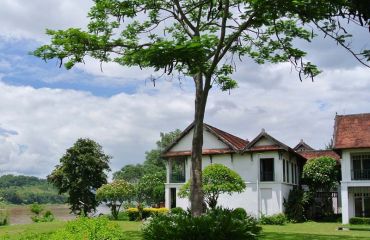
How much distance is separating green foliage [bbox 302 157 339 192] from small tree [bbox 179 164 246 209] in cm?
832

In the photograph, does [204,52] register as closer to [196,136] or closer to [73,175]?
[196,136]

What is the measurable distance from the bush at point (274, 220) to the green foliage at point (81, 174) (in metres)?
12.8

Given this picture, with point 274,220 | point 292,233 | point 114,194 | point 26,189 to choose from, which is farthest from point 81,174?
point 26,189

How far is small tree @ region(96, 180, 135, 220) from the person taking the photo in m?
34.9

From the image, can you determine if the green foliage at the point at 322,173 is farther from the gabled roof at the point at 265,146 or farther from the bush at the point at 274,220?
the bush at the point at 274,220

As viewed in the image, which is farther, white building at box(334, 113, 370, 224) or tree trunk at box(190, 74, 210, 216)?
white building at box(334, 113, 370, 224)

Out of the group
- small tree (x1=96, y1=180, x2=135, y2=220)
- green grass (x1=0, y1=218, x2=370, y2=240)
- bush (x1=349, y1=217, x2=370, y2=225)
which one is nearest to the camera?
green grass (x1=0, y1=218, x2=370, y2=240)

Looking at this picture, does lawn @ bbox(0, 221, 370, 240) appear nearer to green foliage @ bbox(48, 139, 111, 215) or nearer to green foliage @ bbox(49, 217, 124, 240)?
green foliage @ bbox(49, 217, 124, 240)

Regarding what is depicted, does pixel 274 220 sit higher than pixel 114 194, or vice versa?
pixel 114 194

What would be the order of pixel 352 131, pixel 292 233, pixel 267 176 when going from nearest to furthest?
pixel 292 233
pixel 352 131
pixel 267 176

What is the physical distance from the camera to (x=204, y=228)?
1265 centimetres

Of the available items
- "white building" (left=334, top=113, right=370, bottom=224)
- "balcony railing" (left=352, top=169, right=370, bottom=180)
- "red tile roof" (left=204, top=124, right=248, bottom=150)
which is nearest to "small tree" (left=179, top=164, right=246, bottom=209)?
"red tile roof" (left=204, top=124, right=248, bottom=150)

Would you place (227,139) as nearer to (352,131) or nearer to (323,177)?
(323,177)

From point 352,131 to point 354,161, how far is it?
200 cm
